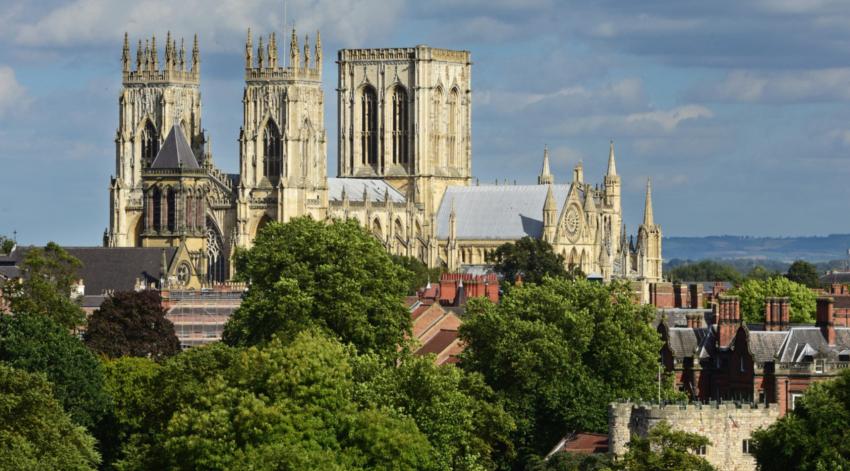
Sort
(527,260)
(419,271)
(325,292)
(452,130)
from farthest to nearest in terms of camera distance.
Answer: (452,130)
(527,260)
(419,271)
(325,292)

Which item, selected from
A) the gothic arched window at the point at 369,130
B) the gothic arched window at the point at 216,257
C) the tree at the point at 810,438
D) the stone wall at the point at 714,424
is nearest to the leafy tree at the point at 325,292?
the stone wall at the point at 714,424

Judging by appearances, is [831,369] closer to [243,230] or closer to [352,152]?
[243,230]

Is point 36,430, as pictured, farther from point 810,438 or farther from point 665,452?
point 810,438

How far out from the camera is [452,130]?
606 ft

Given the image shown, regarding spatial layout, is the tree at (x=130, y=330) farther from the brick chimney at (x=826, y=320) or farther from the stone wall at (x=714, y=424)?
the stone wall at (x=714, y=424)

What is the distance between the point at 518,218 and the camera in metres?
178

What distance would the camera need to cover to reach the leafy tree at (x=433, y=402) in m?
62.8

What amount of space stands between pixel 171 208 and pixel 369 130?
1752 inches

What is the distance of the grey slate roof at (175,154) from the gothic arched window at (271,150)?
9.57 meters

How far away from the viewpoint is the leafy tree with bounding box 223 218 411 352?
3031 inches

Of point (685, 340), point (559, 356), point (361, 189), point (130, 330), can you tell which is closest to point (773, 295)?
point (685, 340)

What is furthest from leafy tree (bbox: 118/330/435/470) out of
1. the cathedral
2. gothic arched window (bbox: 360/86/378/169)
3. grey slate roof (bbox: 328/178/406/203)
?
gothic arched window (bbox: 360/86/378/169)

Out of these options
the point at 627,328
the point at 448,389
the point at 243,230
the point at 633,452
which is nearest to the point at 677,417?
the point at 633,452

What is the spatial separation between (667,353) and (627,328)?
2721 mm
